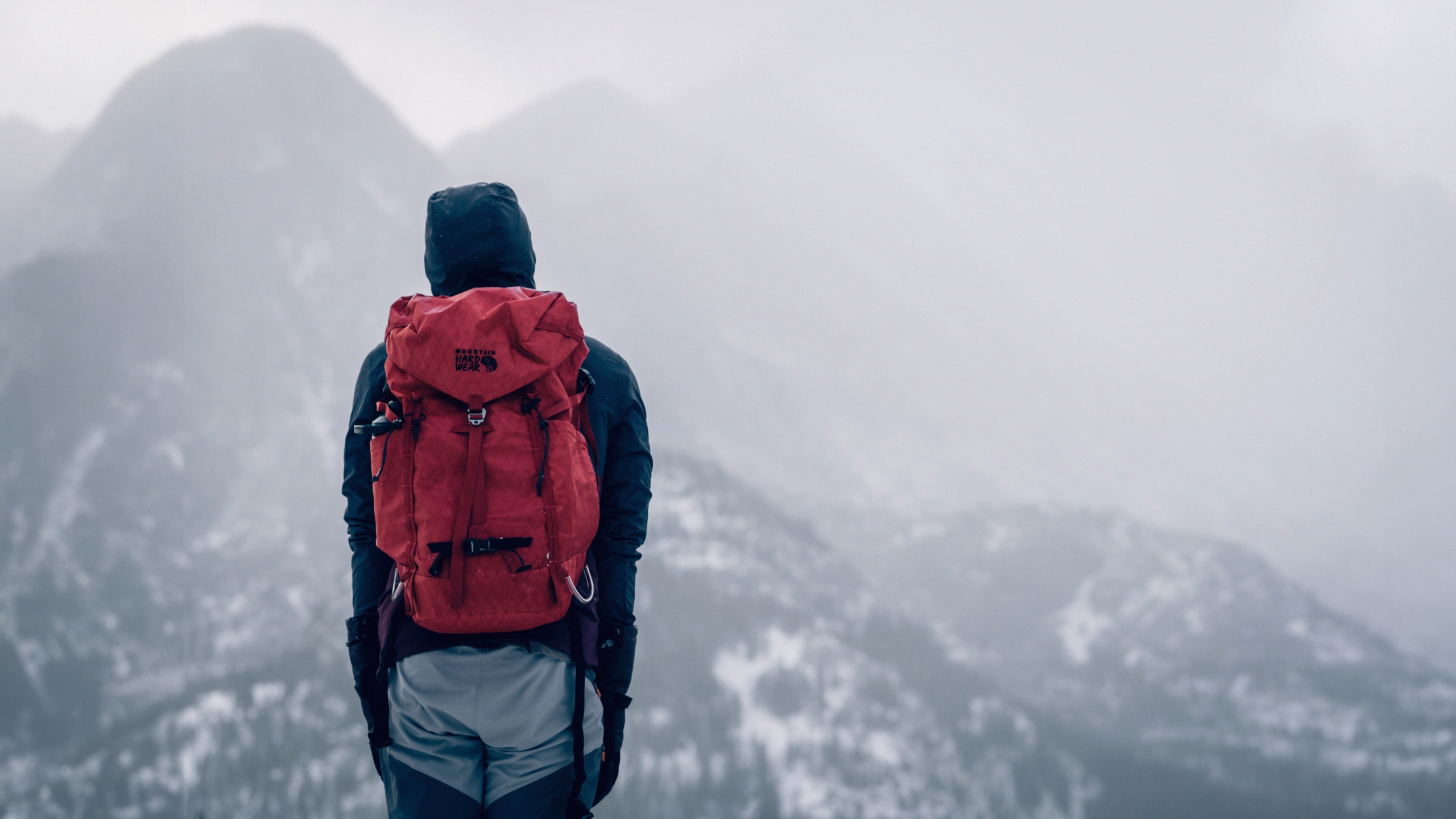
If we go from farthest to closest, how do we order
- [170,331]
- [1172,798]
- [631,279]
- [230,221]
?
1. [631,279]
2. [230,221]
3. [170,331]
4. [1172,798]

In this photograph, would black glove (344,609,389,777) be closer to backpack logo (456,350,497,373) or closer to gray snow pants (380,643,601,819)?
gray snow pants (380,643,601,819)

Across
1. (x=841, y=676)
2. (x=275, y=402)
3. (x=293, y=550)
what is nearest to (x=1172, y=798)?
(x=841, y=676)

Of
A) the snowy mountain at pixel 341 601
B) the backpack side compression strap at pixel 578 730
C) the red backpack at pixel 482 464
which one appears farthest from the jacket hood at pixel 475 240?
the snowy mountain at pixel 341 601

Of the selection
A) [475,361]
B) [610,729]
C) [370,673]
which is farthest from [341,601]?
[475,361]

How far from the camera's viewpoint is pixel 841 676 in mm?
71500

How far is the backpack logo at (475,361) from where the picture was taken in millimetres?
2674

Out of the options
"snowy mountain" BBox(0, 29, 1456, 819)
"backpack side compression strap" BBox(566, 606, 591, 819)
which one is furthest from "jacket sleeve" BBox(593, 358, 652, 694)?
"snowy mountain" BBox(0, 29, 1456, 819)

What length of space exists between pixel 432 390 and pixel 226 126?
17116cm

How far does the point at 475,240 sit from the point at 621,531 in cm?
142

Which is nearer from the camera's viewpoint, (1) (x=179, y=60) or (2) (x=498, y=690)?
(2) (x=498, y=690)

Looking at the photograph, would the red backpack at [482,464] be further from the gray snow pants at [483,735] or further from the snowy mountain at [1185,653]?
the snowy mountain at [1185,653]

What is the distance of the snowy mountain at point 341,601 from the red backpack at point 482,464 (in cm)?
6128

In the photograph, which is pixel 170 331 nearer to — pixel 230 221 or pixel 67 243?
pixel 67 243

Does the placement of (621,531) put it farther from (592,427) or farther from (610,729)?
(610,729)
